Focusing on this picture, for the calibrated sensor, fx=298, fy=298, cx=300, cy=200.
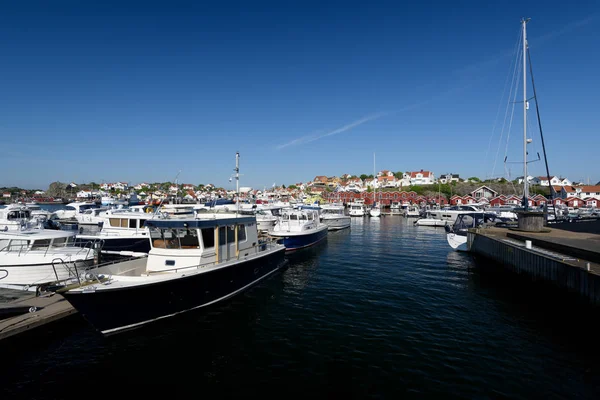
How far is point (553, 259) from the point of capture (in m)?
14.3

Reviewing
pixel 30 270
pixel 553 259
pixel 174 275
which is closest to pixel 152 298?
pixel 174 275

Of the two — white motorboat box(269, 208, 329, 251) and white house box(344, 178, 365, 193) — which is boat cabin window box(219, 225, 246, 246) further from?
white house box(344, 178, 365, 193)

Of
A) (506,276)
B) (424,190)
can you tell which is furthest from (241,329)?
(424,190)

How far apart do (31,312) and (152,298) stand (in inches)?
183

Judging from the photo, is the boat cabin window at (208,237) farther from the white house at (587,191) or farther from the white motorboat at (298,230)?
the white house at (587,191)

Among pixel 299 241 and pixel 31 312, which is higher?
pixel 299 241

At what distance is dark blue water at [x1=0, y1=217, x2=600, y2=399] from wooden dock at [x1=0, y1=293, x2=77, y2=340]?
392mm

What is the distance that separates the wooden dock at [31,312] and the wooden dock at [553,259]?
20.5 meters

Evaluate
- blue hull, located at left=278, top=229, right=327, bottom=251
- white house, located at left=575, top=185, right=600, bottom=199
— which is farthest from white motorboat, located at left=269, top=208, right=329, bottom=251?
white house, located at left=575, top=185, right=600, bottom=199

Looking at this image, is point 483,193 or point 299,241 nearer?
point 299,241

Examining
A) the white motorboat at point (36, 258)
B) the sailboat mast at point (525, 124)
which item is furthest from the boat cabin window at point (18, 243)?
the sailboat mast at point (525, 124)

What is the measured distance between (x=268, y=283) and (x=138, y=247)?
13.5 metres

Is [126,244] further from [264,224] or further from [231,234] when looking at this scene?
[264,224]

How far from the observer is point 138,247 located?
24703mm
